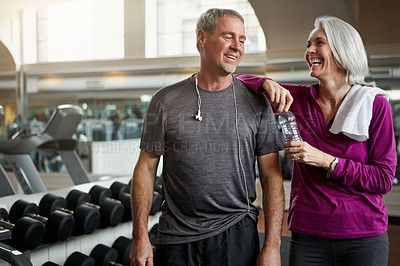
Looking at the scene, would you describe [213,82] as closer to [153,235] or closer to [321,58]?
[321,58]

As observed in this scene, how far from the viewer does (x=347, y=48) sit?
1413mm

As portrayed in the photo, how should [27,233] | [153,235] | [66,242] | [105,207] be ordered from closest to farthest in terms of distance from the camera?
1. [27,233]
2. [66,242]
3. [105,207]
4. [153,235]

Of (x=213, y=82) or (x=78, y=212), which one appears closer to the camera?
(x=213, y=82)

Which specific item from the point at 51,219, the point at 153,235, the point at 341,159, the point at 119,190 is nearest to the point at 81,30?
the point at 119,190

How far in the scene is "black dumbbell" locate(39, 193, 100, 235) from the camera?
2.86 meters

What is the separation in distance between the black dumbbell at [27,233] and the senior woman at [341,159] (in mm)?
1605

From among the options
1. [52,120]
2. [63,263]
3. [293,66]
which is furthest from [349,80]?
[293,66]

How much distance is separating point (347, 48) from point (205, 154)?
56 centimetres

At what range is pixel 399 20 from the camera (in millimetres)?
4809

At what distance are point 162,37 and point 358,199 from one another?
19.9 ft

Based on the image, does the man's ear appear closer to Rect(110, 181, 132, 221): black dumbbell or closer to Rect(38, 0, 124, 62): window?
Rect(110, 181, 132, 221): black dumbbell

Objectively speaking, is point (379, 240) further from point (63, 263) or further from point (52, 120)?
point (52, 120)

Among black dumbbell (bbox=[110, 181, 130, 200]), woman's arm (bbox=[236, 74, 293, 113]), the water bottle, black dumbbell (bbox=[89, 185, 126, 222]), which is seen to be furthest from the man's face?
black dumbbell (bbox=[110, 181, 130, 200])

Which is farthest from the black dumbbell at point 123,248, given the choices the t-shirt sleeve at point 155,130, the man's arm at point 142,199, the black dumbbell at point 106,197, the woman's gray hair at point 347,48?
the woman's gray hair at point 347,48
